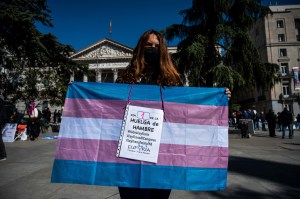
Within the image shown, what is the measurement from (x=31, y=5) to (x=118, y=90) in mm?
13785

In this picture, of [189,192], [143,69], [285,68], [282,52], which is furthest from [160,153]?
[282,52]

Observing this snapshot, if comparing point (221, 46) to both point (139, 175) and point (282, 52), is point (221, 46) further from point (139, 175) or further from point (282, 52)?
point (282, 52)

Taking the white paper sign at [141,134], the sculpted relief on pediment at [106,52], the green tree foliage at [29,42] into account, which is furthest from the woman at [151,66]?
the sculpted relief on pediment at [106,52]

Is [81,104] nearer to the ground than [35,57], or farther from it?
nearer to the ground

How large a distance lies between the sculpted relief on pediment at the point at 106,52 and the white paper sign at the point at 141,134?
2332 inches

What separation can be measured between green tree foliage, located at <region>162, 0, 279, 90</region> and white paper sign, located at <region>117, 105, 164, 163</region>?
10.7m

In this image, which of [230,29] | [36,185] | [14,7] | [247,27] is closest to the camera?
[36,185]

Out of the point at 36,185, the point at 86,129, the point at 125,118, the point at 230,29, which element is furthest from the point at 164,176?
the point at 230,29

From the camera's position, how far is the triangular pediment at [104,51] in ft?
198

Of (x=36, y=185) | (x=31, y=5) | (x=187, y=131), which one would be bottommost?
(x=36, y=185)

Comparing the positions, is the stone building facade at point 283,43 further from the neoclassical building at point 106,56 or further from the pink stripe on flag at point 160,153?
the pink stripe on flag at point 160,153

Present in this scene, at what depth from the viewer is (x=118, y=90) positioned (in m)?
2.21

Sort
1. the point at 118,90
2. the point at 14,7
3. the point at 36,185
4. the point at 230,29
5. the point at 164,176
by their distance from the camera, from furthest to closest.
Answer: the point at 230,29 → the point at 14,7 → the point at 36,185 → the point at 118,90 → the point at 164,176

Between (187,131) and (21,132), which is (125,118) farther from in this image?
(21,132)
